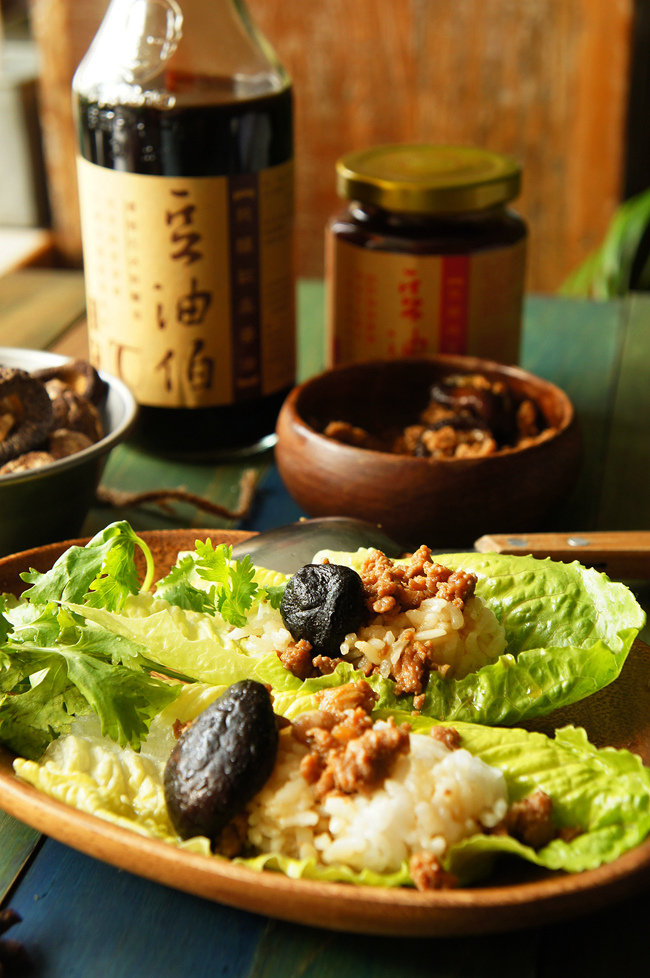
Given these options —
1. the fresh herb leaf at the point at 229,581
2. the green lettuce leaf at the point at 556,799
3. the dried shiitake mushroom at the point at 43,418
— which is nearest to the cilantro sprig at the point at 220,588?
the fresh herb leaf at the point at 229,581

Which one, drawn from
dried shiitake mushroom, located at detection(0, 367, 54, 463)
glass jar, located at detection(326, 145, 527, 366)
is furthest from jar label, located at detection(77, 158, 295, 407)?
dried shiitake mushroom, located at detection(0, 367, 54, 463)

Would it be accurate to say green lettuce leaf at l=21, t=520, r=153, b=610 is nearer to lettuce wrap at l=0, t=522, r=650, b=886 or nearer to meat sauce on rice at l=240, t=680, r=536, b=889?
lettuce wrap at l=0, t=522, r=650, b=886

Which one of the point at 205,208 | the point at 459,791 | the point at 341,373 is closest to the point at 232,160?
the point at 205,208

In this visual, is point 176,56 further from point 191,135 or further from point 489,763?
point 489,763

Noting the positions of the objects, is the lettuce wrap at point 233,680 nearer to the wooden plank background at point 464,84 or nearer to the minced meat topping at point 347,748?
the minced meat topping at point 347,748

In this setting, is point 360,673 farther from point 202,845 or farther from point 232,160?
point 232,160

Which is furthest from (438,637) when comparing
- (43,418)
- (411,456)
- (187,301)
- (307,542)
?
(187,301)
